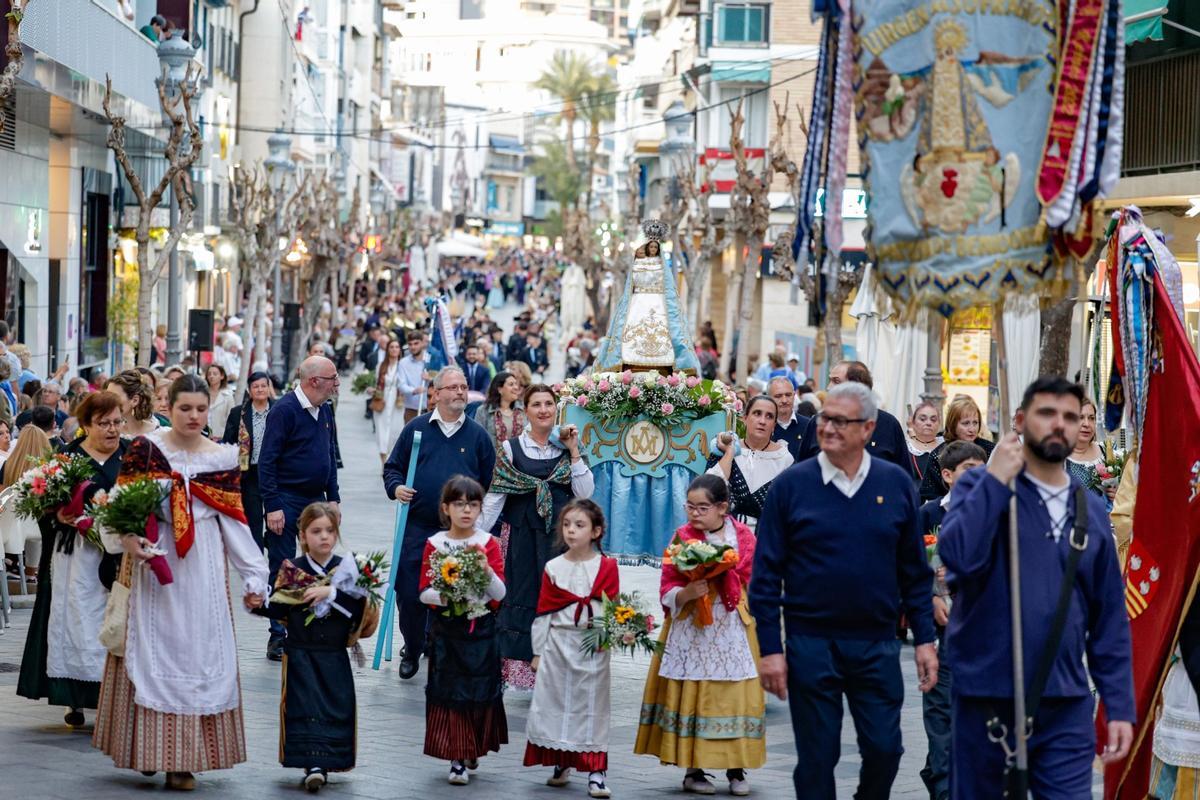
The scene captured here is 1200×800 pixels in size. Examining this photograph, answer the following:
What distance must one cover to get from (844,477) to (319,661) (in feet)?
10.6

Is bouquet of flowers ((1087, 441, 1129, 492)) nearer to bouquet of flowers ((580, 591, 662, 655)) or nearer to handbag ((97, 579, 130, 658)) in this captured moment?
bouquet of flowers ((580, 591, 662, 655))

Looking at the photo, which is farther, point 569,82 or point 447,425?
point 569,82

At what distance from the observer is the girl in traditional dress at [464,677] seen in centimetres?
1005

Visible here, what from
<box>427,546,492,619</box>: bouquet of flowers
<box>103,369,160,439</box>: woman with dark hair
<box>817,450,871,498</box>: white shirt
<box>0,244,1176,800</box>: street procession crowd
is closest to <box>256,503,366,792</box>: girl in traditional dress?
<box>0,244,1176,800</box>: street procession crowd

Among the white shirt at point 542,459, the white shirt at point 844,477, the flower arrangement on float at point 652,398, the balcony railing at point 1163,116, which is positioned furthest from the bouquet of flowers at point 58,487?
the balcony railing at point 1163,116

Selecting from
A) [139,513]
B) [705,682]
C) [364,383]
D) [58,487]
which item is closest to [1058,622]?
[705,682]

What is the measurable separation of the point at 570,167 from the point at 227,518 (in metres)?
111

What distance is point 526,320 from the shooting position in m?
47.8

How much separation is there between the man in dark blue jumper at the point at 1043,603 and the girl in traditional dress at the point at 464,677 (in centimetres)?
375

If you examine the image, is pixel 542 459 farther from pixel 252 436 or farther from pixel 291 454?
pixel 252 436

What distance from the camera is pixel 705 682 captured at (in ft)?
32.7

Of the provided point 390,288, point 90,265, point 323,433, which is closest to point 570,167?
point 390,288

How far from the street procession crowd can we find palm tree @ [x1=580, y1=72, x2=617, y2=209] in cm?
9248

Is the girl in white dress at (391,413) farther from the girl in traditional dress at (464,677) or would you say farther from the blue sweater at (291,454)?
the girl in traditional dress at (464,677)
